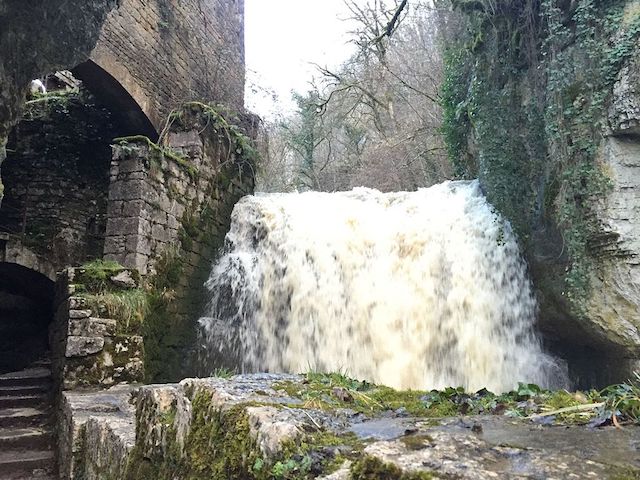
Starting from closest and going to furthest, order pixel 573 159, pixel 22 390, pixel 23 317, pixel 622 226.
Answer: pixel 622 226, pixel 22 390, pixel 573 159, pixel 23 317

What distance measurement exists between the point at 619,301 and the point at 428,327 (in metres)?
2.09

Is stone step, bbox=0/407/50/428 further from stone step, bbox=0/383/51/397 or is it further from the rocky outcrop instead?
the rocky outcrop

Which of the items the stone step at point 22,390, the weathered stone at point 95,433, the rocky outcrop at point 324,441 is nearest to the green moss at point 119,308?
the weathered stone at point 95,433

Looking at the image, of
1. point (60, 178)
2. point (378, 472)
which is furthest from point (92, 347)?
point (60, 178)

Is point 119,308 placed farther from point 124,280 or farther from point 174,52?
point 174,52

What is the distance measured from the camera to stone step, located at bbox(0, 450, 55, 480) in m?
4.14

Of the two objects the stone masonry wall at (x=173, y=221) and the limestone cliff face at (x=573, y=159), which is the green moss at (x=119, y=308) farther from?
the limestone cliff face at (x=573, y=159)

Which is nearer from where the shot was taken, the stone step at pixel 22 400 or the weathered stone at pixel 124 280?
the weathered stone at pixel 124 280

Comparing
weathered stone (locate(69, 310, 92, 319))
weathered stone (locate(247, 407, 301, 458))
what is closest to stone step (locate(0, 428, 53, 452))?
weathered stone (locate(69, 310, 92, 319))

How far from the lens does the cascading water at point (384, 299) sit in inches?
243

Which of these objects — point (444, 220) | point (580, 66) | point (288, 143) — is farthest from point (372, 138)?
point (580, 66)

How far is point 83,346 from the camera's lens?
4.31 meters

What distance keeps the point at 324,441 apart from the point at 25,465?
4.15 metres

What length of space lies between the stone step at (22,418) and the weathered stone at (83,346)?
50.1 inches
